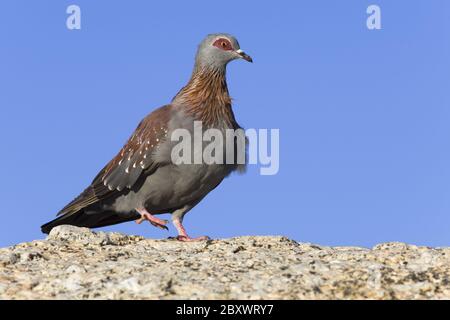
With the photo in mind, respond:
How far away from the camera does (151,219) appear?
12.3 metres

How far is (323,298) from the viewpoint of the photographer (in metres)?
7.97

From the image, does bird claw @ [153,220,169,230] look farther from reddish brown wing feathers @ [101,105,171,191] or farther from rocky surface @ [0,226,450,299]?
rocky surface @ [0,226,450,299]

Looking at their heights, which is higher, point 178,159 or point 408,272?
point 178,159

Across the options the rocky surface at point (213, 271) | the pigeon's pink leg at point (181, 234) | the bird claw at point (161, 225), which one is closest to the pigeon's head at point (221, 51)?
the pigeon's pink leg at point (181, 234)

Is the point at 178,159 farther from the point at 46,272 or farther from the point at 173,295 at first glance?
the point at 173,295

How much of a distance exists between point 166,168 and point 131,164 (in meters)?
0.68

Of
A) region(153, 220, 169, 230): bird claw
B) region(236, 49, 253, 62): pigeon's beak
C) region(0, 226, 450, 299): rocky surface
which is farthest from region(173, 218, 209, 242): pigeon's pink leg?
region(236, 49, 253, 62): pigeon's beak

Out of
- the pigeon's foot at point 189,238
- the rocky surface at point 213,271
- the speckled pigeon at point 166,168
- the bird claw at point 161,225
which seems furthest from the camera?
the bird claw at point 161,225

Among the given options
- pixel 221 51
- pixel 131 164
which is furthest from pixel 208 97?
pixel 131 164

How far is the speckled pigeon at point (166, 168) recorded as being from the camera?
12.1 metres

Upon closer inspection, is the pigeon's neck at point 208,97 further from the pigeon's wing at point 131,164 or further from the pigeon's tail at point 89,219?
the pigeon's tail at point 89,219

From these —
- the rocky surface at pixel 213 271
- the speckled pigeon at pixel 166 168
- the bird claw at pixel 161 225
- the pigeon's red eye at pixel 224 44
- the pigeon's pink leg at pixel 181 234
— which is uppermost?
the pigeon's red eye at pixel 224 44
